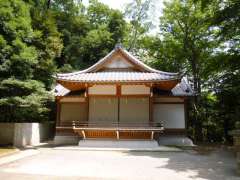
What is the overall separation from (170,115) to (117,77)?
4.34 metres

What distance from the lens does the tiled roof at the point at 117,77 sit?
14891 millimetres

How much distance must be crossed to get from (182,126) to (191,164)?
7.62 metres

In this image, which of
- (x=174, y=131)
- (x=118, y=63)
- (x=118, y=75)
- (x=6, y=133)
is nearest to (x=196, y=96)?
(x=174, y=131)

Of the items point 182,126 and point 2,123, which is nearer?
point 2,123

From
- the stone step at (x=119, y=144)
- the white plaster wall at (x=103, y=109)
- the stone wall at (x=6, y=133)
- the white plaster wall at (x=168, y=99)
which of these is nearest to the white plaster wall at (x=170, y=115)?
the white plaster wall at (x=168, y=99)

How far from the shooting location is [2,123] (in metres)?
14.9

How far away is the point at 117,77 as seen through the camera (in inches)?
614

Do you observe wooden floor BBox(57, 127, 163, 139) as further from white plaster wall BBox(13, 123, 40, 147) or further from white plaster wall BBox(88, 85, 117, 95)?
white plaster wall BBox(13, 123, 40, 147)

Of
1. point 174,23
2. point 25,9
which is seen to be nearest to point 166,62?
point 174,23

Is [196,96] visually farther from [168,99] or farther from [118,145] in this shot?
[118,145]

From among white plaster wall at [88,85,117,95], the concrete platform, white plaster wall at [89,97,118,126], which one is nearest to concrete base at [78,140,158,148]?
the concrete platform

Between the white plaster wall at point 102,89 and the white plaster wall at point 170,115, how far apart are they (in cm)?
317

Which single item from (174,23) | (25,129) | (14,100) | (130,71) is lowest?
(25,129)

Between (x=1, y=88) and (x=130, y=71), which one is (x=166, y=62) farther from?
(x=1, y=88)
